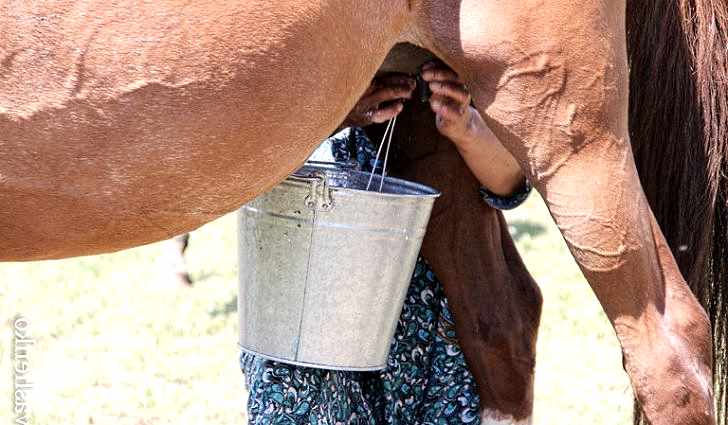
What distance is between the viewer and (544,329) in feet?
14.2

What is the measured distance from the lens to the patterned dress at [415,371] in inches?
83.1

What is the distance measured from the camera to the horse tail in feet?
6.50

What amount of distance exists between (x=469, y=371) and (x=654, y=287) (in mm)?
572

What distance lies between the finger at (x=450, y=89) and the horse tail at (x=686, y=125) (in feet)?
1.47

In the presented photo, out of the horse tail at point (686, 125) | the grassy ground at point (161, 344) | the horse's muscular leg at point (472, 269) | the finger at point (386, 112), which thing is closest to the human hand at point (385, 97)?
the finger at point (386, 112)

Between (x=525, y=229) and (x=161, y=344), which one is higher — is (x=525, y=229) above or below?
above

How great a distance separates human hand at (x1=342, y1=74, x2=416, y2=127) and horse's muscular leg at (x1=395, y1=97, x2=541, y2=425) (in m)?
0.27

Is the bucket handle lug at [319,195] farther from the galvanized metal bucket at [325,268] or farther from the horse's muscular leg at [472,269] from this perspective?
the horse's muscular leg at [472,269]

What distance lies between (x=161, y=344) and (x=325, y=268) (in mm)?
2500

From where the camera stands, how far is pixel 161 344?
4152 mm

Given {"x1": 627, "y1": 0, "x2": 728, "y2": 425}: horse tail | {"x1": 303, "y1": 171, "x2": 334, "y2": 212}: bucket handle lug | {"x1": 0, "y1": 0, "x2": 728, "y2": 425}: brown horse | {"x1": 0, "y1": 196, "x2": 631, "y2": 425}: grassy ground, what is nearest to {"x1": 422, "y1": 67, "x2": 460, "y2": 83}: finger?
{"x1": 0, "y1": 0, "x2": 728, "y2": 425}: brown horse

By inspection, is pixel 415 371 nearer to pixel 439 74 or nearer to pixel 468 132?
pixel 468 132

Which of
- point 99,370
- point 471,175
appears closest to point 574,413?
point 471,175

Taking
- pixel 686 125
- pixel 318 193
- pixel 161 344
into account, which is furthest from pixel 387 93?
pixel 161 344
